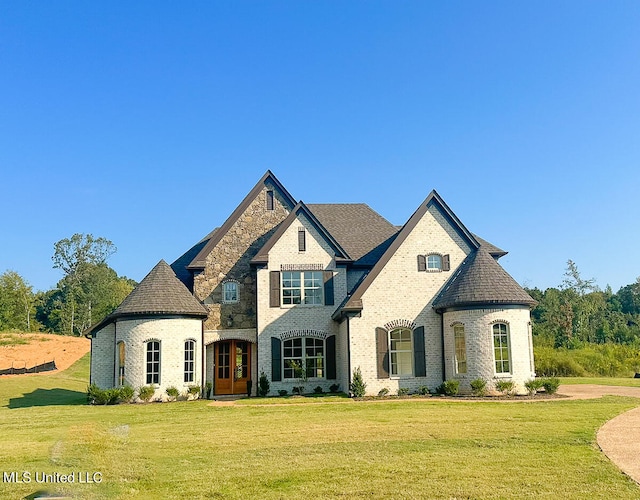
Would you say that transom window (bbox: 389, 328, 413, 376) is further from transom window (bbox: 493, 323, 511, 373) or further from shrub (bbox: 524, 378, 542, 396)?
shrub (bbox: 524, 378, 542, 396)

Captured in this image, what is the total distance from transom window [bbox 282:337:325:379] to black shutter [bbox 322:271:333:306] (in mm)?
1606

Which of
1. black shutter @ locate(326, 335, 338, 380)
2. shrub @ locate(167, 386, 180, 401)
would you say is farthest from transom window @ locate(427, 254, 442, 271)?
shrub @ locate(167, 386, 180, 401)

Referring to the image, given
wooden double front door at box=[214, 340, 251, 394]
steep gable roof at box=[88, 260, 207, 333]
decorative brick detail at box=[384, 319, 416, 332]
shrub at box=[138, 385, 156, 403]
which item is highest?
steep gable roof at box=[88, 260, 207, 333]

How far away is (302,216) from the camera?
2428cm

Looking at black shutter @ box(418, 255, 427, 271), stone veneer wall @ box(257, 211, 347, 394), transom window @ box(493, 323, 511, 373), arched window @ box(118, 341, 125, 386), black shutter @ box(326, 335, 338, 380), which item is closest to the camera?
transom window @ box(493, 323, 511, 373)

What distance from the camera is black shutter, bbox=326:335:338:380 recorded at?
2372cm

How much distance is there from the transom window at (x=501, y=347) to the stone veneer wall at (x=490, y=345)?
138 mm

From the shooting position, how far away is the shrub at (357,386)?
20891mm

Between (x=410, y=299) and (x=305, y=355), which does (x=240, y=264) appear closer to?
(x=305, y=355)

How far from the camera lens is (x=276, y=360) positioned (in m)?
23.5

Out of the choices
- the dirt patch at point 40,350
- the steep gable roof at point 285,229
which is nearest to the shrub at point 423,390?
the steep gable roof at point 285,229

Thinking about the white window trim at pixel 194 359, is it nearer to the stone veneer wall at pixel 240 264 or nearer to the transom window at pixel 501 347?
the stone veneer wall at pixel 240 264

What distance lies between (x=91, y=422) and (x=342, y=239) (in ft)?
45.5

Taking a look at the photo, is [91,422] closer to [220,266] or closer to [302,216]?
[220,266]
